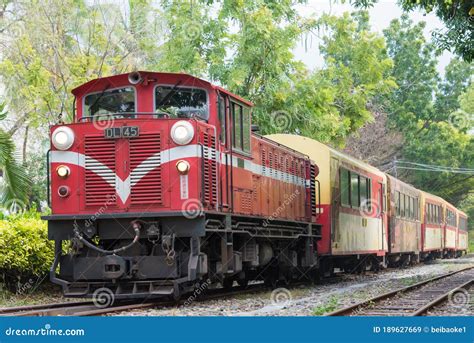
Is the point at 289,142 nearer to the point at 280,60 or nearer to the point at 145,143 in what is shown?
the point at 280,60

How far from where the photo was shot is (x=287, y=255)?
53.5 ft

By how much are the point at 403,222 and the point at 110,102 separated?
710 inches

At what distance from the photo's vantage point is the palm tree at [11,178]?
49.9 feet

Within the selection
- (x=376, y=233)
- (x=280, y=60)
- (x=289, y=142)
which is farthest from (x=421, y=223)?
(x=289, y=142)

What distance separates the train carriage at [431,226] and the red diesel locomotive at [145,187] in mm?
22619

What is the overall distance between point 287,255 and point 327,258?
3.66 m

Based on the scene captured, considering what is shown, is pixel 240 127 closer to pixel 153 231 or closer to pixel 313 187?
pixel 153 231

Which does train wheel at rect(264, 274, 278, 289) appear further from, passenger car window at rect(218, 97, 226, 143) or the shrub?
passenger car window at rect(218, 97, 226, 143)

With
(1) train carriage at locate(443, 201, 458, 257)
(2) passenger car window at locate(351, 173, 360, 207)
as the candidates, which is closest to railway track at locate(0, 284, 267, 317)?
(2) passenger car window at locate(351, 173, 360, 207)

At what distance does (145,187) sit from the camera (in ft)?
37.5

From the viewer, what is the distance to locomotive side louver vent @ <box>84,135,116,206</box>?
11.5 meters

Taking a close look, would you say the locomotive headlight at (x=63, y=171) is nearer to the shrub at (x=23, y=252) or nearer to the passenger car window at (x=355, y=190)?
the shrub at (x=23, y=252)

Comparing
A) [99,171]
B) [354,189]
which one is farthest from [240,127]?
[354,189]

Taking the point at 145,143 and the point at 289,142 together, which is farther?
the point at 289,142
